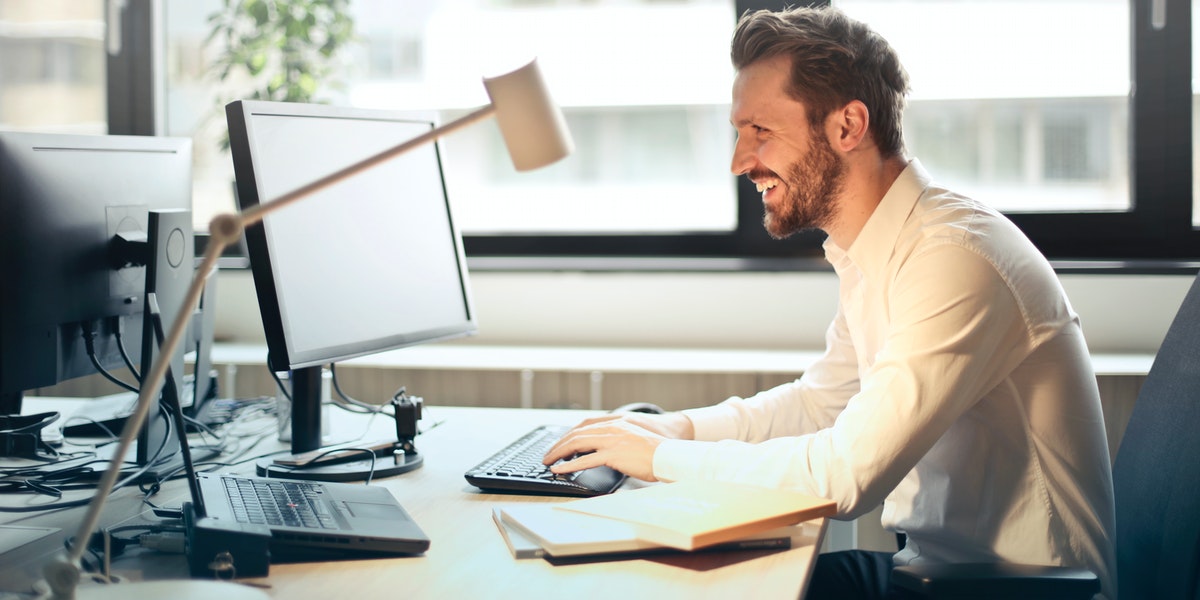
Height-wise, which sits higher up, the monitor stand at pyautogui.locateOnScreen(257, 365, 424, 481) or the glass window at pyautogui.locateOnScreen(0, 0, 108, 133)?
the glass window at pyautogui.locateOnScreen(0, 0, 108, 133)

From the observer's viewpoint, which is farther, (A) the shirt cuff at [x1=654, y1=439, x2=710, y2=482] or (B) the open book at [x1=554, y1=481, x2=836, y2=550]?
(A) the shirt cuff at [x1=654, y1=439, x2=710, y2=482]

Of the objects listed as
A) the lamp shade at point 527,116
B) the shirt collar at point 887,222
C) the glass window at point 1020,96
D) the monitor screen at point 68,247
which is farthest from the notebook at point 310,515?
the glass window at point 1020,96

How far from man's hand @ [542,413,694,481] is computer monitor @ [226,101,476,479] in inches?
10.9

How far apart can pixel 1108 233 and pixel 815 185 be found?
5.04ft

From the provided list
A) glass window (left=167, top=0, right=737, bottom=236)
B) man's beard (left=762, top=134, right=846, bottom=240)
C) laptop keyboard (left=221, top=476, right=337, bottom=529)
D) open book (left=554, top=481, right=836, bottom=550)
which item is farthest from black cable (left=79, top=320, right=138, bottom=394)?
glass window (left=167, top=0, right=737, bottom=236)

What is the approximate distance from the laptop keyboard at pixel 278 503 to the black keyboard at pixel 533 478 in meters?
0.22

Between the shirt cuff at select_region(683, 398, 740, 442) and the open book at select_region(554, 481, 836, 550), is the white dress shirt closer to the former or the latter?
the open book at select_region(554, 481, 836, 550)

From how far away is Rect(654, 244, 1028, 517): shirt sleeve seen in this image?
123cm

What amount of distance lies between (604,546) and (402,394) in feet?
2.15

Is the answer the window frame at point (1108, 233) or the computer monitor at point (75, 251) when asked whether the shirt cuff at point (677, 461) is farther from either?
the window frame at point (1108, 233)

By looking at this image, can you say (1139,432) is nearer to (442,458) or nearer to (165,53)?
(442,458)

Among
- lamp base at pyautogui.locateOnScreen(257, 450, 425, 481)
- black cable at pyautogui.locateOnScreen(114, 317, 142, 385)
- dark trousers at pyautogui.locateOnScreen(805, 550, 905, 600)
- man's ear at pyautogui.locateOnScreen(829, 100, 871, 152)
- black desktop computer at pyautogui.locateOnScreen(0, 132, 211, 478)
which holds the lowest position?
dark trousers at pyautogui.locateOnScreen(805, 550, 905, 600)

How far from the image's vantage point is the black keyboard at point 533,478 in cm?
135

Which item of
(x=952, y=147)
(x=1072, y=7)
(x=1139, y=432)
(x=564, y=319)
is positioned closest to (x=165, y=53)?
(x=564, y=319)
